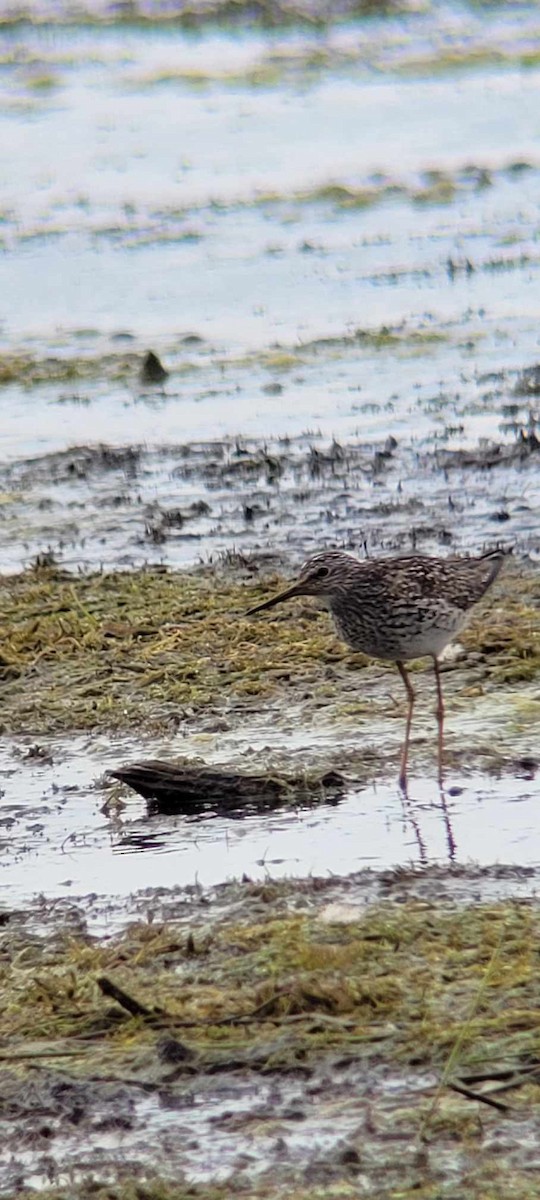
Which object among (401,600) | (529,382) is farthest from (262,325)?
(401,600)

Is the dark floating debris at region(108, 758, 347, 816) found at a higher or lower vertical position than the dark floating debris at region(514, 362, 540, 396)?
lower

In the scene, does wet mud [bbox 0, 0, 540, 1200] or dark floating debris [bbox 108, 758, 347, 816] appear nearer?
wet mud [bbox 0, 0, 540, 1200]

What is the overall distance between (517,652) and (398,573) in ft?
2.55

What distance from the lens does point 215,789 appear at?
743 centimetres

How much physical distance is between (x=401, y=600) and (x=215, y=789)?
114cm

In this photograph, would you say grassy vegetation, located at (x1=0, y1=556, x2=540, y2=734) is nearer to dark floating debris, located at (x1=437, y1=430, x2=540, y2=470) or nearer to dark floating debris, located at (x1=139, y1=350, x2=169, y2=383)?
dark floating debris, located at (x1=437, y1=430, x2=540, y2=470)

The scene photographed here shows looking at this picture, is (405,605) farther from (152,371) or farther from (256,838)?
(152,371)

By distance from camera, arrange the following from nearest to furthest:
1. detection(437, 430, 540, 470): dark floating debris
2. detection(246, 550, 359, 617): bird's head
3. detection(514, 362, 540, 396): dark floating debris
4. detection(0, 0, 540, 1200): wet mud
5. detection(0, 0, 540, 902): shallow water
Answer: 1. detection(0, 0, 540, 1200): wet mud
2. detection(0, 0, 540, 902): shallow water
3. detection(246, 550, 359, 617): bird's head
4. detection(437, 430, 540, 470): dark floating debris
5. detection(514, 362, 540, 396): dark floating debris

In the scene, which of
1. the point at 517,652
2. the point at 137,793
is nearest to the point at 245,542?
the point at 517,652

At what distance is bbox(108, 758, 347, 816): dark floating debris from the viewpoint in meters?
7.43

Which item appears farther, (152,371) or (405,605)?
(152,371)

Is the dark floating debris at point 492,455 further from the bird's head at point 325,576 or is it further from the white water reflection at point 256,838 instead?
the white water reflection at point 256,838

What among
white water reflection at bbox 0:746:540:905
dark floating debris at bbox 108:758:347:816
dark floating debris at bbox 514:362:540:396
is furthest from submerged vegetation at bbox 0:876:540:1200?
dark floating debris at bbox 514:362:540:396

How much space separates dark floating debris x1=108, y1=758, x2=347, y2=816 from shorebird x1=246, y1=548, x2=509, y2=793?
613 millimetres
